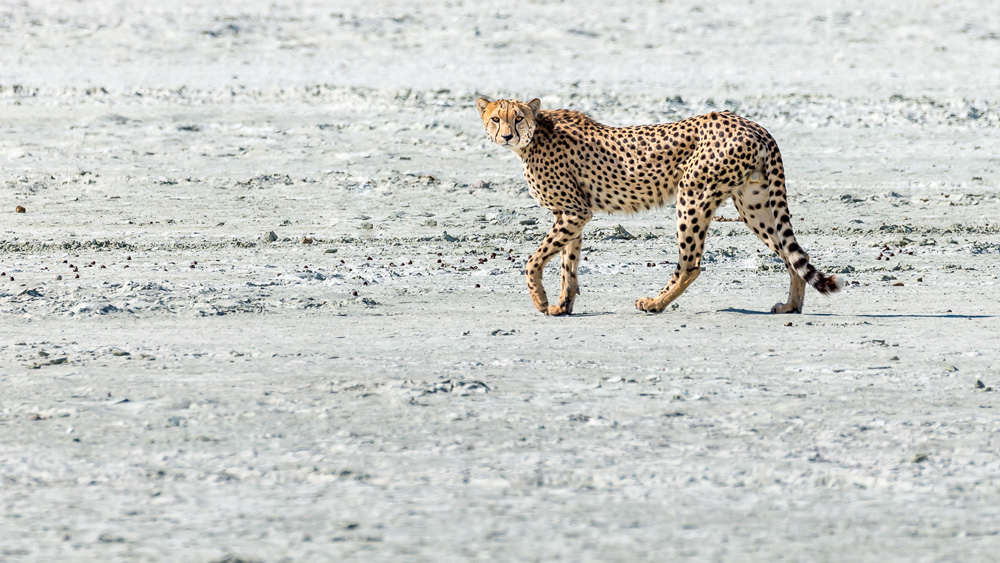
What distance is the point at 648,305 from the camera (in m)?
7.52

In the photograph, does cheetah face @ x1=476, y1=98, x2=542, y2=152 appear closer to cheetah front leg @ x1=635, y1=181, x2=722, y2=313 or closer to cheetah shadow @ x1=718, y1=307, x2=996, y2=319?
cheetah front leg @ x1=635, y1=181, x2=722, y2=313

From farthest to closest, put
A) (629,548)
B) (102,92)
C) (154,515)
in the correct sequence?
(102,92) < (154,515) < (629,548)

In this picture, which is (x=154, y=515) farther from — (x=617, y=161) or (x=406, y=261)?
(x=406, y=261)

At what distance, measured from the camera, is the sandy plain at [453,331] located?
4.07 metres

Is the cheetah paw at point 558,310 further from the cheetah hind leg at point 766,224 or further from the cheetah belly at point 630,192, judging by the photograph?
the cheetah hind leg at point 766,224

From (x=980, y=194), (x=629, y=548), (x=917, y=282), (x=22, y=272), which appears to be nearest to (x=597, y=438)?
(x=629, y=548)

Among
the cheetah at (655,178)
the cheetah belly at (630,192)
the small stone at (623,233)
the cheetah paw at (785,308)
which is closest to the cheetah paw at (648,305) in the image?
the cheetah at (655,178)

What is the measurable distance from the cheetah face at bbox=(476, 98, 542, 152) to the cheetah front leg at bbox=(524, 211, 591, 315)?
1.73 ft

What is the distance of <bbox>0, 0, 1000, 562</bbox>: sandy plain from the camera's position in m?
4.07

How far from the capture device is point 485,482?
4.39 meters

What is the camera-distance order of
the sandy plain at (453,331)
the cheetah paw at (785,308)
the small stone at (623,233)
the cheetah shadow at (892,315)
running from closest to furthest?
the sandy plain at (453,331) → the cheetah shadow at (892,315) → the cheetah paw at (785,308) → the small stone at (623,233)

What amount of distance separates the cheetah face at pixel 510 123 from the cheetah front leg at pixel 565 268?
1.73 feet

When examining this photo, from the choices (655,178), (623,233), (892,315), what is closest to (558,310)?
(655,178)

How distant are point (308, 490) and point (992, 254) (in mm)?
7200
